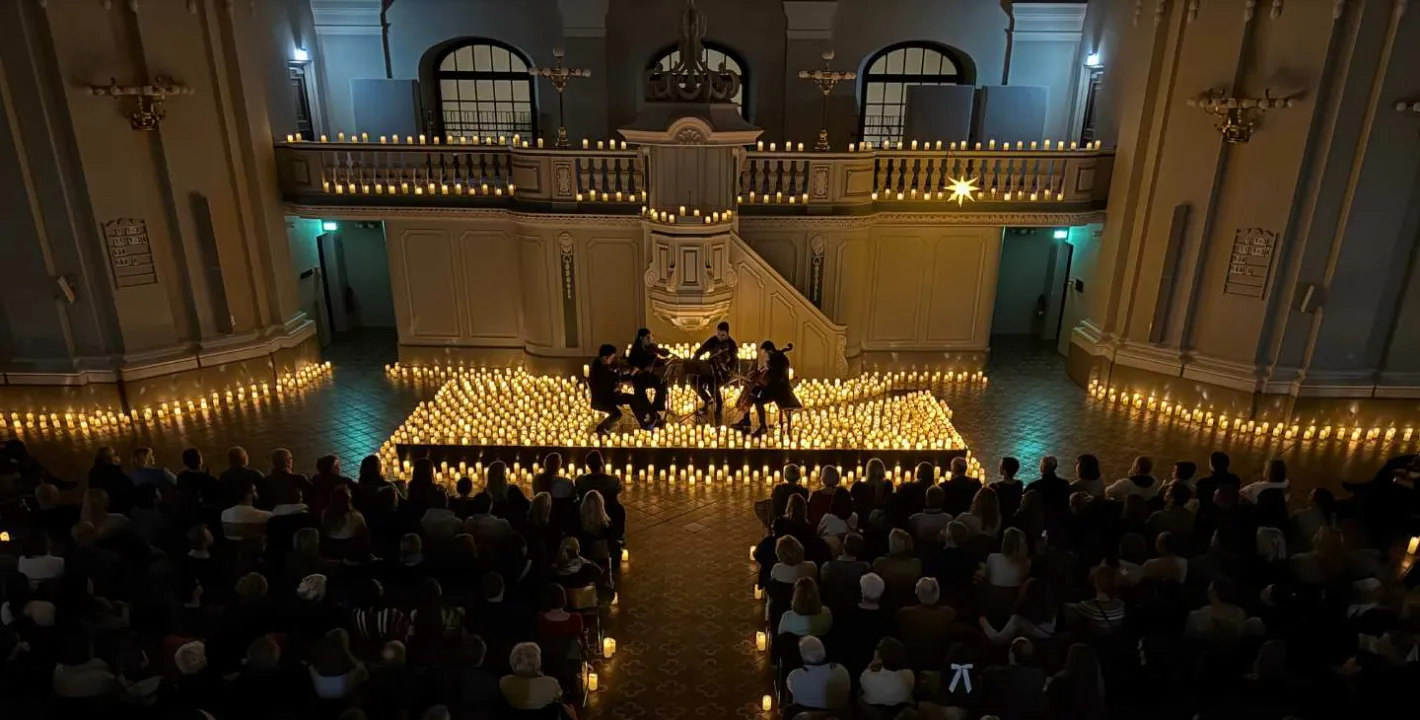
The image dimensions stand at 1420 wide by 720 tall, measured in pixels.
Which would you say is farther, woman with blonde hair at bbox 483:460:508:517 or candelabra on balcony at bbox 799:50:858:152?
candelabra on balcony at bbox 799:50:858:152

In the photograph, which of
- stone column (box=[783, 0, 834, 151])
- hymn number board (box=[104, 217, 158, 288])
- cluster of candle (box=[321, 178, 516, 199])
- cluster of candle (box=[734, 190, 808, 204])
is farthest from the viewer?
stone column (box=[783, 0, 834, 151])

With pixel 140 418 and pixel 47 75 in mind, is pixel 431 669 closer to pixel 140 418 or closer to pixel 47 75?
pixel 140 418

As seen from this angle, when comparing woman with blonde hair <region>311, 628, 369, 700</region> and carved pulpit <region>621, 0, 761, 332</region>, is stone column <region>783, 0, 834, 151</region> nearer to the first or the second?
carved pulpit <region>621, 0, 761, 332</region>

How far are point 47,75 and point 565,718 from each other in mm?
10615

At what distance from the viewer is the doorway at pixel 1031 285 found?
1570 centimetres

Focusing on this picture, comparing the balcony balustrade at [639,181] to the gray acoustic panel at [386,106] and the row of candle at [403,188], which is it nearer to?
the row of candle at [403,188]

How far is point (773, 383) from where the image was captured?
35.2 feet

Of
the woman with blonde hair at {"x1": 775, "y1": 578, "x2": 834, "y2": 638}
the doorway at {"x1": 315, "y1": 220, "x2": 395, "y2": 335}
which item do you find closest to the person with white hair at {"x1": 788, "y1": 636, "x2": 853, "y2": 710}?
the woman with blonde hair at {"x1": 775, "y1": 578, "x2": 834, "y2": 638}

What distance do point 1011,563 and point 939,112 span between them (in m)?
11.6

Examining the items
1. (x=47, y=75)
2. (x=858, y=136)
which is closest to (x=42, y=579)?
(x=47, y=75)

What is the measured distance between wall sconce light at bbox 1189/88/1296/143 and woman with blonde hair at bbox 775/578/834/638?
8890 mm

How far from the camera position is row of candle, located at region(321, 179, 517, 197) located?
1351cm

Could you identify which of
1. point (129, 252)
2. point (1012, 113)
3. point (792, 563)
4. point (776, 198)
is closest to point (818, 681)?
point (792, 563)

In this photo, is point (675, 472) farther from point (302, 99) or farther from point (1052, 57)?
point (1052, 57)
